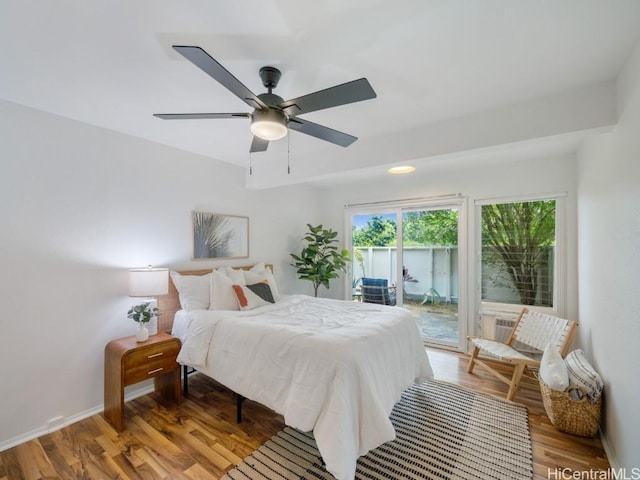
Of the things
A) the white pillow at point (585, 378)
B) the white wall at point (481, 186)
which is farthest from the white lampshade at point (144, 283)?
the white pillow at point (585, 378)

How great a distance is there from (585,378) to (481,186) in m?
2.37

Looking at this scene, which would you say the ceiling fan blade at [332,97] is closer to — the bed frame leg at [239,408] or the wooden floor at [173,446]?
the bed frame leg at [239,408]

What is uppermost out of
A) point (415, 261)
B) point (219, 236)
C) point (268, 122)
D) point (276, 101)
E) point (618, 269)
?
point (276, 101)

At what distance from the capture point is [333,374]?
1727mm

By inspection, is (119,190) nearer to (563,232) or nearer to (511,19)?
(511,19)

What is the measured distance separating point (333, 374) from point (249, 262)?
2.45m

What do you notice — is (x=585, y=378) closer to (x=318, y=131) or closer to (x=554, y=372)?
(x=554, y=372)

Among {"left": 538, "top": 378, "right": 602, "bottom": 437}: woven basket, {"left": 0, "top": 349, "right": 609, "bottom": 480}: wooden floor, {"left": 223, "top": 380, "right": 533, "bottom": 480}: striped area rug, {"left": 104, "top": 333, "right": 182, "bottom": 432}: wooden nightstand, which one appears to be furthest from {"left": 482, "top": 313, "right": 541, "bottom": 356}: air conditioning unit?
{"left": 104, "top": 333, "right": 182, "bottom": 432}: wooden nightstand

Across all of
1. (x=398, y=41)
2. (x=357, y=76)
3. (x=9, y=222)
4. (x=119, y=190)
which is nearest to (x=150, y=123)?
(x=119, y=190)

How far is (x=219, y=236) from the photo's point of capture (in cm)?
351

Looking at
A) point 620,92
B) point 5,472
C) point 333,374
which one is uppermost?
point 620,92

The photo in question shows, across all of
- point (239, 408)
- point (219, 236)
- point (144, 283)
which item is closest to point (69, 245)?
point (144, 283)

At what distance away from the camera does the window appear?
3393 millimetres

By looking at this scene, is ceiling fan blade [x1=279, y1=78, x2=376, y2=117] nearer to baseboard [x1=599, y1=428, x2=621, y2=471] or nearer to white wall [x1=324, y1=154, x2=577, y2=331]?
white wall [x1=324, y1=154, x2=577, y2=331]
